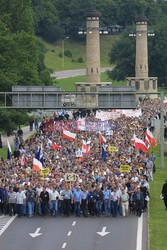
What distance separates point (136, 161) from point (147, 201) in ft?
20.7

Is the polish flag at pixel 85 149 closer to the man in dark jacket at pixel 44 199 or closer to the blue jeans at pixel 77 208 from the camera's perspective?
the blue jeans at pixel 77 208

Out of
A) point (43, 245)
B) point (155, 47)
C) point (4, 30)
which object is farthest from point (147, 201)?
point (155, 47)

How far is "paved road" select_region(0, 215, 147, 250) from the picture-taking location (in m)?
38.3

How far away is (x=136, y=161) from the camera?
5188 cm

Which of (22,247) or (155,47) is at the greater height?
(155,47)

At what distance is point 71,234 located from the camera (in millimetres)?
40562

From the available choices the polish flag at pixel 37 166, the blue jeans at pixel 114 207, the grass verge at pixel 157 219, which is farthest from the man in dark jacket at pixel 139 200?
the polish flag at pixel 37 166

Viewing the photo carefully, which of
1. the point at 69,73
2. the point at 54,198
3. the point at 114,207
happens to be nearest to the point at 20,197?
the point at 54,198

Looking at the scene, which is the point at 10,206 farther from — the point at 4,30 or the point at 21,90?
the point at 4,30

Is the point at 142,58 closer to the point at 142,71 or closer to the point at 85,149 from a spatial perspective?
the point at 142,71

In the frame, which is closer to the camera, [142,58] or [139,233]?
[139,233]

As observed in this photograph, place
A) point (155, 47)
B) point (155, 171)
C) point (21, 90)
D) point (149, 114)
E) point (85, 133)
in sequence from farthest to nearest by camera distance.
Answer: point (155, 47) < point (149, 114) < point (85, 133) < point (21, 90) < point (155, 171)

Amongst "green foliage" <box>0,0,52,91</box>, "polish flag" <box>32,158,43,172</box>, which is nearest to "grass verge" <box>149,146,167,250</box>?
"polish flag" <box>32,158,43,172</box>

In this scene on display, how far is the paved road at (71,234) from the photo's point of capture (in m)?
38.3
